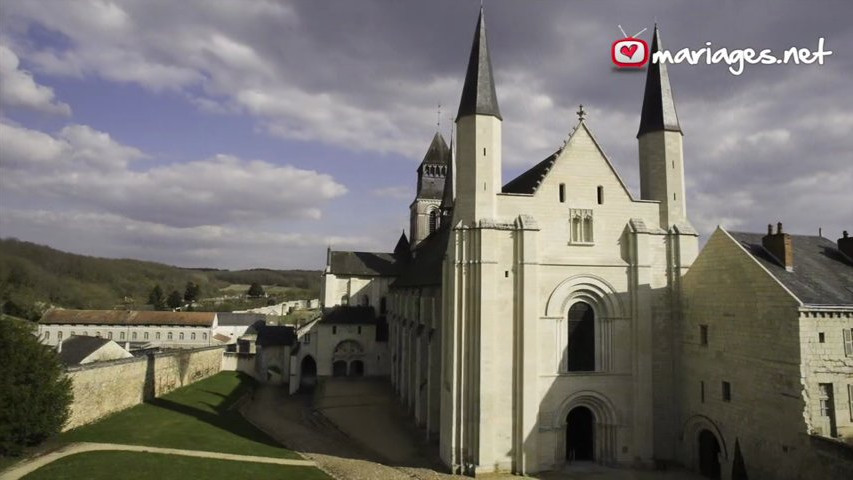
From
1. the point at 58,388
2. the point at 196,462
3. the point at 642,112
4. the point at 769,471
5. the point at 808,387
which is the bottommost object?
the point at 196,462

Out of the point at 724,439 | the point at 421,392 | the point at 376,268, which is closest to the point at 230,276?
the point at 376,268

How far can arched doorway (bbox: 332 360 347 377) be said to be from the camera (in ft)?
139

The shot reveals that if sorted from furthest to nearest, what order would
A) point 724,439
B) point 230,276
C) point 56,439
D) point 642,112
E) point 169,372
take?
point 230,276, point 169,372, point 642,112, point 56,439, point 724,439

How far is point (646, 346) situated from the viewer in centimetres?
2094

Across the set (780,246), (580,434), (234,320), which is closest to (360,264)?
(234,320)

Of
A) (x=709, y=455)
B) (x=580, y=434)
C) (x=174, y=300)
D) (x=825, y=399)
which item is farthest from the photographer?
(x=174, y=300)

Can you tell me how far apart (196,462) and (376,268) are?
1167 inches

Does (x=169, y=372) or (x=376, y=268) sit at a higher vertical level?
(x=376, y=268)

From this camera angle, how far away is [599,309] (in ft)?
70.1

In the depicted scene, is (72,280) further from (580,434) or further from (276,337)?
(580,434)

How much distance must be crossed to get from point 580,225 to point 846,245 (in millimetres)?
9331

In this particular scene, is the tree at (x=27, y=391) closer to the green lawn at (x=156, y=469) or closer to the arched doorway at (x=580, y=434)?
the green lawn at (x=156, y=469)

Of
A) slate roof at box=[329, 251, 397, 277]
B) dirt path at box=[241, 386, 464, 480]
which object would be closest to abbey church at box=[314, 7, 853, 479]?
dirt path at box=[241, 386, 464, 480]

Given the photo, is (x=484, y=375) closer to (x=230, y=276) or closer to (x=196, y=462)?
(x=196, y=462)
